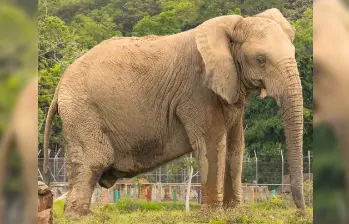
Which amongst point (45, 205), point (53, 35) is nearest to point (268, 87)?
point (45, 205)

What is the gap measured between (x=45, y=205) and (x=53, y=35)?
10.3m

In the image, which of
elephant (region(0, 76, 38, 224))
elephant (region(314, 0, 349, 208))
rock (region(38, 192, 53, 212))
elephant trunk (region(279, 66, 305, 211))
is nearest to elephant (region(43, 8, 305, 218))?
elephant trunk (region(279, 66, 305, 211))

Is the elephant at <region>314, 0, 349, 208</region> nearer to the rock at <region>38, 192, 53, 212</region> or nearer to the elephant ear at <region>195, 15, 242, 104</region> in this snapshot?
the rock at <region>38, 192, 53, 212</region>

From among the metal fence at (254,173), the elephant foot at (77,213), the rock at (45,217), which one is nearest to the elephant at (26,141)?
the rock at (45,217)

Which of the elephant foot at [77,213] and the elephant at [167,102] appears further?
the elephant foot at [77,213]

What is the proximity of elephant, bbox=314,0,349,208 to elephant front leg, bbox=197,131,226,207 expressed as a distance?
4.28 metres

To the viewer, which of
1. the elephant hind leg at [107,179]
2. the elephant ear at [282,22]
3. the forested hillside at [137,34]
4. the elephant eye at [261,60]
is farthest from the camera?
the forested hillside at [137,34]

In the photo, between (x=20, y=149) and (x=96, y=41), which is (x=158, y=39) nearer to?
(x=20, y=149)

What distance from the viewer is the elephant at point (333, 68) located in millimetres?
1624

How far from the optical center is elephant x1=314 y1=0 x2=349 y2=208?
162cm

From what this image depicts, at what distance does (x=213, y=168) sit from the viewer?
595cm

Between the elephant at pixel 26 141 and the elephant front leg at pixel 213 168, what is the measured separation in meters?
4.32

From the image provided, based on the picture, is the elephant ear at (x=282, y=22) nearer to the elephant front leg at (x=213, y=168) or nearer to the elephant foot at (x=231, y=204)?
the elephant front leg at (x=213, y=168)

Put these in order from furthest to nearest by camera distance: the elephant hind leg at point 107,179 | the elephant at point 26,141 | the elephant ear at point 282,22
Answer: the elephant hind leg at point 107,179, the elephant ear at point 282,22, the elephant at point 26,141
